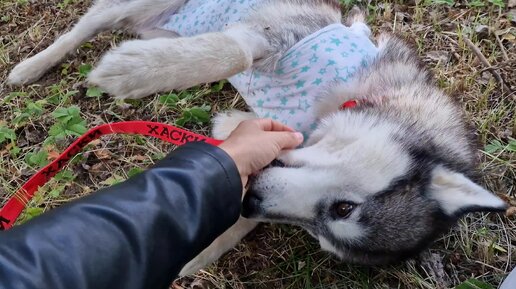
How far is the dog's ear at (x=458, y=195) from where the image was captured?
6.40 feet

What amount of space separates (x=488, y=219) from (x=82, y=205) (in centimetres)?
182

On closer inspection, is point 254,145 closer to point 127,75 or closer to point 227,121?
point 127,75

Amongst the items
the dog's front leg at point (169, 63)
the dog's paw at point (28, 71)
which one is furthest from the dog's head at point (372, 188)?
the dog's paw at point (28, 71)

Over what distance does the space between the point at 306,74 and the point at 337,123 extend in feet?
1.45

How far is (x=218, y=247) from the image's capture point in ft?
7.98

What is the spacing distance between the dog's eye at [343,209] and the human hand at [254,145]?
299 millimetres

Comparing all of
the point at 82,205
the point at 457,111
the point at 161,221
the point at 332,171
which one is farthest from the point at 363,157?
the point at 82,205

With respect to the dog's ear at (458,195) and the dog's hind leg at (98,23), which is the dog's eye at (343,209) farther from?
the dog's hind leg at (98,23)

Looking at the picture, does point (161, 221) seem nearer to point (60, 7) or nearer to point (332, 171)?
point (332, 171)

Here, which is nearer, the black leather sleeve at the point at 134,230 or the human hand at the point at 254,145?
the black leather sleeve at the point at 134,230

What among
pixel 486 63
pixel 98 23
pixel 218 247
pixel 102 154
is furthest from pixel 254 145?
pixel 98 23

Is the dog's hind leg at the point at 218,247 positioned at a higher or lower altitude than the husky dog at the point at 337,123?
lower

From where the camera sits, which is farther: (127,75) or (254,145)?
(127,75)

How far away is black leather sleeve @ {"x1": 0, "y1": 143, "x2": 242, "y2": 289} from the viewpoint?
140cm
